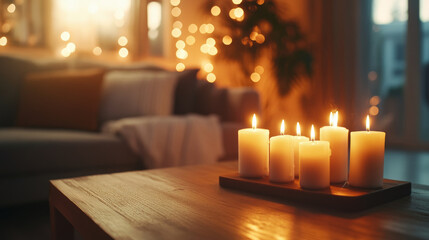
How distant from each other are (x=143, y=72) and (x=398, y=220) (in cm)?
216

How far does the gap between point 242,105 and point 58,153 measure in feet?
3.76

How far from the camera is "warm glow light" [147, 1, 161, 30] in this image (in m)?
3.68

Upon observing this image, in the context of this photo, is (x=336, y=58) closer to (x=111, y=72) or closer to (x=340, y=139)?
(x=111, y=72)

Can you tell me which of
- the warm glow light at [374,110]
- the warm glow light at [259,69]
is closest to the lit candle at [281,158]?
the warm glow light at [259,69]

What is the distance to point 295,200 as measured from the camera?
0.78m

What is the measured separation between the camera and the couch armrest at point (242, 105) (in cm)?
240

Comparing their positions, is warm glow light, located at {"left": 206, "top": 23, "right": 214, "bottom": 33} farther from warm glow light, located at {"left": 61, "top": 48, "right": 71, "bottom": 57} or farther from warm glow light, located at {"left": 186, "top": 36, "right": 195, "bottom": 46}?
warm glow light, located at {"left": 61, "top": 48, "right": 71, "bottom": 57}

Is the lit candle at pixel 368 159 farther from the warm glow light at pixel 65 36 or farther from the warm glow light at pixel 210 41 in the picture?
the warm glow light at pixel 210 41

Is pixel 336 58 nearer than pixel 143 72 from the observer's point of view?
No

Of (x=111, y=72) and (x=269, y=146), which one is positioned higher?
(x=111, y=72)

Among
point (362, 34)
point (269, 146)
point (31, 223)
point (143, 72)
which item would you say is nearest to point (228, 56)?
point (143, 72)

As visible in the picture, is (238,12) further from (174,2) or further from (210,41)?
(174,2)

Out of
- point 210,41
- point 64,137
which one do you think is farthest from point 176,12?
point 64,137

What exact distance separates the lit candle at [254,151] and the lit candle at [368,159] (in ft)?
0.67
